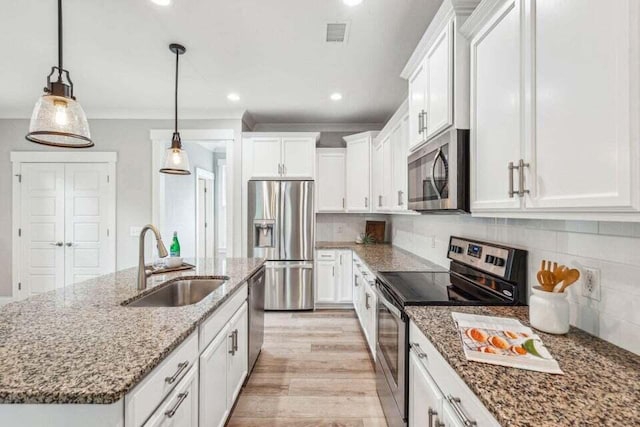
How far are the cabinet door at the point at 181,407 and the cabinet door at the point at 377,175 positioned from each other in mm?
2851

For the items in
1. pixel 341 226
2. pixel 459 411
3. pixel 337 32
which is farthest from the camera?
pixel 341 226

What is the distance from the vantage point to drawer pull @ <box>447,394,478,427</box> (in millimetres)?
902

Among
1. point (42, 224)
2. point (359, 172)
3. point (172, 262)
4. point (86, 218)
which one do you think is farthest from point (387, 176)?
point (42, 224)

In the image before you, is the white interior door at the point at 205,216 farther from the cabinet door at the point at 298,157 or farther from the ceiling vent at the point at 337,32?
the ceiling vent at the point at 337,32

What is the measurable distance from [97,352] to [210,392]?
0.74 m

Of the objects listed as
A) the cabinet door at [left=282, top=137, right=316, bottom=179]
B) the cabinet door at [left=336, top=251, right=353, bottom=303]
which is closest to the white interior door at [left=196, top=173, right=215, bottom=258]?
the cabinet door at [left=282, top=137, right=316, bottom=179]

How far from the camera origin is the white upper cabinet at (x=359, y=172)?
13.6 feet

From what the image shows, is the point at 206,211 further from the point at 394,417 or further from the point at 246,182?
the point at 394,417

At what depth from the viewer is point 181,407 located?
1214mm

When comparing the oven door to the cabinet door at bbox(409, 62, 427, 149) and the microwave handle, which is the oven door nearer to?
the microwave handle

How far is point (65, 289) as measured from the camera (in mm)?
1788

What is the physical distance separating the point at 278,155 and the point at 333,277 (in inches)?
71.4

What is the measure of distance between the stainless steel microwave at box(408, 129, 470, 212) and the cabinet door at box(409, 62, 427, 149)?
0.37 feet

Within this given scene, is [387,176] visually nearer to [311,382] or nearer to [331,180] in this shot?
[331,180]
